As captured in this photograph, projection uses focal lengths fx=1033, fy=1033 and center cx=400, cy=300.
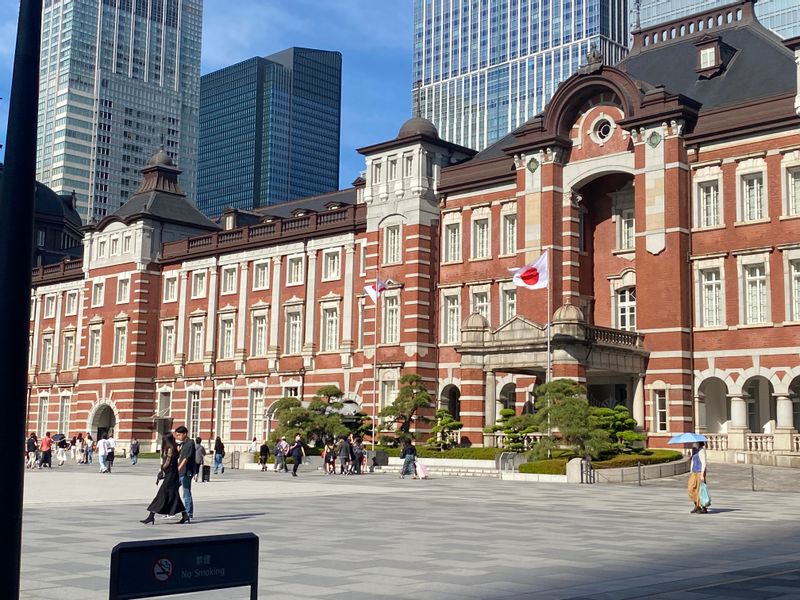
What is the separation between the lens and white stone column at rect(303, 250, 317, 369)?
181 feet

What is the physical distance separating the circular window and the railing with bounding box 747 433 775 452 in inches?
532

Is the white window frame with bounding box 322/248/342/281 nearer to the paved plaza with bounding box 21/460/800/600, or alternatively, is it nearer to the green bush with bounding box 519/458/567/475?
the green bush with bounding box 519/458/567/475

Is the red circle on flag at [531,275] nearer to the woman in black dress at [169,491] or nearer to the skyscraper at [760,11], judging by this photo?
the woman in black dress at [169,491]

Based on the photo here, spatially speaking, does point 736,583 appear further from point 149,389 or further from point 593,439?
point 149,389

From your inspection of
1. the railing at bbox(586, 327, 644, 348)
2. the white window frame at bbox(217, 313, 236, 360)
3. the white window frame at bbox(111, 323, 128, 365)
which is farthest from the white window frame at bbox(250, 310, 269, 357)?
the railing at bbox(586, 327, 644, 348)

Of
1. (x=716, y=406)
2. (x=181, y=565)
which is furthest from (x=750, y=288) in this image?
(x=181, y=565)

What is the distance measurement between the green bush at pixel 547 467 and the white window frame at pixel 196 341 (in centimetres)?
3151

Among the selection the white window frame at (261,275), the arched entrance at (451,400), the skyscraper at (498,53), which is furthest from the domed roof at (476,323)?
the skyscraper at (498,53)

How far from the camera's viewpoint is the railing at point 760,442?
36750 mm

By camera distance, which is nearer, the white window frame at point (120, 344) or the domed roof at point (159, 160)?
the white window frame at point (120, 344)

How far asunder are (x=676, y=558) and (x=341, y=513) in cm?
847

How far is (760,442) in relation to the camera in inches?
1460

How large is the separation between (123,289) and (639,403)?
37504 mm

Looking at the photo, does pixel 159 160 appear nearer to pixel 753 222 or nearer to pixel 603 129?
pixel 603 129
